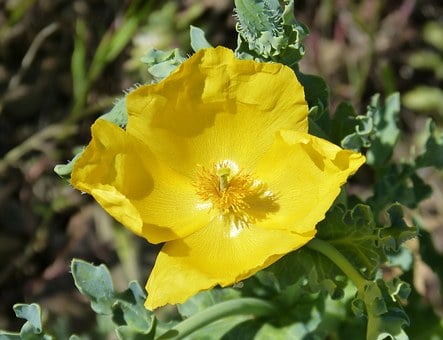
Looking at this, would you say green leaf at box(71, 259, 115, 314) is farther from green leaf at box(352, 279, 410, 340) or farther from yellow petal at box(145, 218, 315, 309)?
green leaf at box(352, 279, 410, 340)

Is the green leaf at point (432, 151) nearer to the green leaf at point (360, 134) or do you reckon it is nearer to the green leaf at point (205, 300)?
the green leaf at point (360, 134)

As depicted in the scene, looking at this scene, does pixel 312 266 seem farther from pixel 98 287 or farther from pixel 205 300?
pixel 98 287

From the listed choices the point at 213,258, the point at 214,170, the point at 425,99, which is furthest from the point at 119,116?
the point at 425,99

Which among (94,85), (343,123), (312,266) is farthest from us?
(94,85)

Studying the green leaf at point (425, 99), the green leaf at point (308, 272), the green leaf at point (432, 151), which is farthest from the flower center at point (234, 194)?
the green leaf at point (425, 99)

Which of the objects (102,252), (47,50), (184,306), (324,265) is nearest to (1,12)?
(47,50)

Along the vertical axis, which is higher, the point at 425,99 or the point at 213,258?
the point at 213,258
